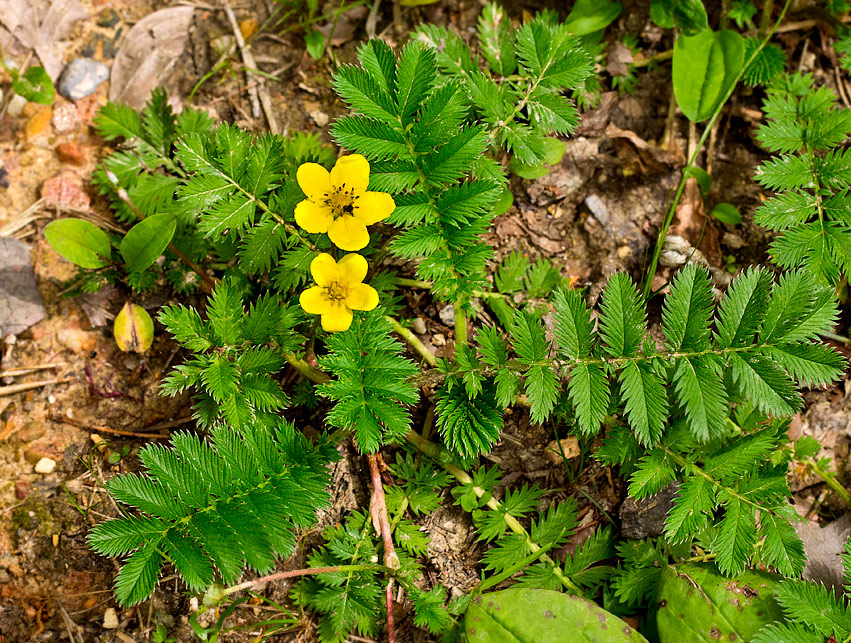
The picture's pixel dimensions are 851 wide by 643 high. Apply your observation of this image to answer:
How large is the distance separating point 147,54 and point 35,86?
559 millimetres

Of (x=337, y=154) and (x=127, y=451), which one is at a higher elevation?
(x=337, y=154)

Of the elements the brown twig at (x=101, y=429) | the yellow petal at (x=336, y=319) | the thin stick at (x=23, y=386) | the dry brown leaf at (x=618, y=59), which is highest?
the dry brown leaf at (x=618, y=59)

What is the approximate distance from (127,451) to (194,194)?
1.25m

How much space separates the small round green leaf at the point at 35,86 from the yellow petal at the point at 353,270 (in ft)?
6.47

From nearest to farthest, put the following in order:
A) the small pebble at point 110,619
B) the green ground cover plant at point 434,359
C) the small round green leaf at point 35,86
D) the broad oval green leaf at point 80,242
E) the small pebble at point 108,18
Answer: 1. the green ground cover plant at point 434,359
2. the small pebble at point 110,619
3. the broad oval green leaf at point 80,242
4. the small round green leaf at point 35,86
5. the small pebble at point 108,18

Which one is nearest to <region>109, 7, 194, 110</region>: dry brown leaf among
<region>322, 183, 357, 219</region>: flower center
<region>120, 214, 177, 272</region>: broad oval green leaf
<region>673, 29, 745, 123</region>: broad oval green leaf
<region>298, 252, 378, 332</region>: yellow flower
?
<region>120, 214, 177, 272</region>: broad oval green leaf

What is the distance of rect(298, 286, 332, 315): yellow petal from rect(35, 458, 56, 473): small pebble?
1.52m

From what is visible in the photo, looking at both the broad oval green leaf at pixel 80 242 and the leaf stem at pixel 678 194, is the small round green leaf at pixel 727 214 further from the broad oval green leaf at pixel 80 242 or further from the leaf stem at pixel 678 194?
the broad oval green leaf at pixel 80 242

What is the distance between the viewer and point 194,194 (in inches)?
94.2

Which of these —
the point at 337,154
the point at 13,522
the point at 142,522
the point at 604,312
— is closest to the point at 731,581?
the point at 604,312

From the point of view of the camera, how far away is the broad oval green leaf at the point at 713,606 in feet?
8.00

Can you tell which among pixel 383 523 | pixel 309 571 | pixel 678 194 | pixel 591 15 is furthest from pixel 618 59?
pixel 309 571

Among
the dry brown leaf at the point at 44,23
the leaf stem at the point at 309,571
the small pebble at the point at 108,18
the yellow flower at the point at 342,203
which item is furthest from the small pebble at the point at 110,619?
the small pebble at the point at 108,18

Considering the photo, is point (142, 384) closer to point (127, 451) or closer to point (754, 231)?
point (127, 451)
